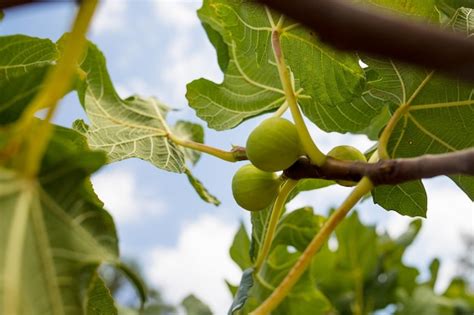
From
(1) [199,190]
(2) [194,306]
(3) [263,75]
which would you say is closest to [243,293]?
(1) [199,190]

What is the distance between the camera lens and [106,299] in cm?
96

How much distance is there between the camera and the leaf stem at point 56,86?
543mm

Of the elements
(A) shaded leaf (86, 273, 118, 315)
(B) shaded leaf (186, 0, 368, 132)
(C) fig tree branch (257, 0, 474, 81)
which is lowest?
(A) shaded leaf (86, 273, 118, 315)

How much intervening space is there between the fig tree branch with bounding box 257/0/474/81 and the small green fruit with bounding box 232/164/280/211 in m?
0.68

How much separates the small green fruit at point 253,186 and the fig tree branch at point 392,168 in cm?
6

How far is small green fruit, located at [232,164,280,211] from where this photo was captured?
106 centimetres

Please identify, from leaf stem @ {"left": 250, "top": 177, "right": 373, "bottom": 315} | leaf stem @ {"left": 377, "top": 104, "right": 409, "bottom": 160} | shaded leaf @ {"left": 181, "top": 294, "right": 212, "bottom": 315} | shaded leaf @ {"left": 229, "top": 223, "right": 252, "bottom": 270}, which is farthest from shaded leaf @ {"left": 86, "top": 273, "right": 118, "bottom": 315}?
shaded leaf @ {"left": 181, "top": 294, "right": 212, "bottom": 315}

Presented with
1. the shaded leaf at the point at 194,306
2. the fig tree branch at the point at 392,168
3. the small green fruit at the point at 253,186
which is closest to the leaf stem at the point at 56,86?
the fig tree branch at the point at 392,168

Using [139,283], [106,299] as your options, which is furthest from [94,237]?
[106,299]

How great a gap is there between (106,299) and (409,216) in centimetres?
60

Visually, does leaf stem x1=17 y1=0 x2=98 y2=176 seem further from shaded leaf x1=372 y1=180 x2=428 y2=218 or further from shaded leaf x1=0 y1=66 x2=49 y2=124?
shaded leaf x1=372 y1=180 x2=428 y2=218

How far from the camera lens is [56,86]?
0.56 meters

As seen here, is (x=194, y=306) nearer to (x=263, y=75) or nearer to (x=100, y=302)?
(x=263, y=75)

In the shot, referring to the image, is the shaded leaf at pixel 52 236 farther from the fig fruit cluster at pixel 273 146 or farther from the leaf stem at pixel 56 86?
the fig fruit cluster at pixel 273 146
